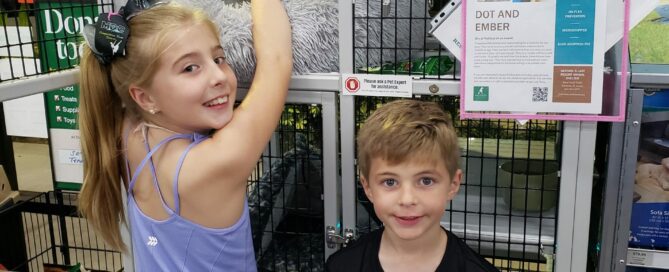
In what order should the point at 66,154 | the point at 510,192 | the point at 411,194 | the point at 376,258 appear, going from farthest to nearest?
the point at 66,154 → the point at 510,192 → the point at 376,258 → the point at 411,194

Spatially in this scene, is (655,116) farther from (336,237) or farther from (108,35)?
(108,35)

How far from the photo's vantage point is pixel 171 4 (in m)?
1.30

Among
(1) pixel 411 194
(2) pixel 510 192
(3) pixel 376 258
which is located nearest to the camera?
(1) pixel 411 194

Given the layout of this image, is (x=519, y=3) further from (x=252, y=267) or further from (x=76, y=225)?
(x=76, y=225)

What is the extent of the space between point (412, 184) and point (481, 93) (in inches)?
9.6

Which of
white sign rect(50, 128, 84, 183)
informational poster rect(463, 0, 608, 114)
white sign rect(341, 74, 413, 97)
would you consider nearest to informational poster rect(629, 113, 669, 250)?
informational poster rect(463, 0, 608, 114)

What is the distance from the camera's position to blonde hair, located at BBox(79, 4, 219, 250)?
1224 millimetres

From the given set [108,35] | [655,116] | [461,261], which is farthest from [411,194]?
[108,35]

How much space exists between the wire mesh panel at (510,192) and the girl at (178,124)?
284 millimetres

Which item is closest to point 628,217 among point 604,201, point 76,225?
point 604,201

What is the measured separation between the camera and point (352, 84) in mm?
1351

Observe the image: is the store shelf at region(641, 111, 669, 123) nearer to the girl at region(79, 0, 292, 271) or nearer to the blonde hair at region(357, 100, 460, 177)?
the blonde hair at region(357, 100, 460, 177)

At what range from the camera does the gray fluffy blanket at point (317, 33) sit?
1.36m

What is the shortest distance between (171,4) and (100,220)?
0.57 m
